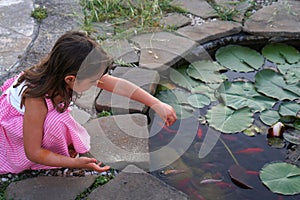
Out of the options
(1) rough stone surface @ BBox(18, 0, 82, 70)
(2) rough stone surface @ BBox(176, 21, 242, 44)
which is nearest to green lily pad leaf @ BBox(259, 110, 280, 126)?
(2) rough stone surface @ BBox(176, 21, 242, 44)

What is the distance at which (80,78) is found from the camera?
165cm

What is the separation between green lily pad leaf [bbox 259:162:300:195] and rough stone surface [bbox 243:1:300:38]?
104 centimetres

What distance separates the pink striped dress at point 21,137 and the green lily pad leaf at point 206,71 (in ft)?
2.82

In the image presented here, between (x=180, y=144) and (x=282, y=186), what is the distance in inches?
19.7

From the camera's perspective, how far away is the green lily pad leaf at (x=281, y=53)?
2.63 meters

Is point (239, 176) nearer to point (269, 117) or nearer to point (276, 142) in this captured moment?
point (276, 142)

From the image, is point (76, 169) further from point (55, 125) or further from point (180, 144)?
point (180, 144)

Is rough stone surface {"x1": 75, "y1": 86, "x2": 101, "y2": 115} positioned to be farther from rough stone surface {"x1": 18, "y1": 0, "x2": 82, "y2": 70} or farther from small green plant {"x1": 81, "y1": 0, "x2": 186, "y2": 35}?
small green plant {"x1": 81, "y1": 0, "x2": 186, "y2": 35}

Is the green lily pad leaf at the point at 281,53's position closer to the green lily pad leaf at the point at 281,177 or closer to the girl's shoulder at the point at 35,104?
the green lily pad leaf at the point at 281,177

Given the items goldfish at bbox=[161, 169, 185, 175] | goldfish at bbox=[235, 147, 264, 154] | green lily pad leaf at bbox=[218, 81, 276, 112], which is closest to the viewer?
goldfish at bbox=[161, 169, 185, 175]

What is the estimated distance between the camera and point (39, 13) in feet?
9.29

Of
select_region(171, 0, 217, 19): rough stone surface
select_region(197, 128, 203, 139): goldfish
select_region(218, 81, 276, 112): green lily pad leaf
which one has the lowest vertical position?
select_region(197, 128, 203, 139): goldfish

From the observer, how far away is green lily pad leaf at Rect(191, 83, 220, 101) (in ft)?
7.88

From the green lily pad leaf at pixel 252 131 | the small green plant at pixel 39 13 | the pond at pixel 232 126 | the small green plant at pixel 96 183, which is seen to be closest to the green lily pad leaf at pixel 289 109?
the pond at pixel 232 126
